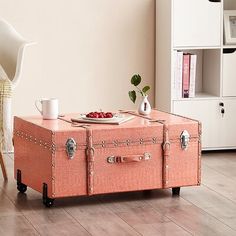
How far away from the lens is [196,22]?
5.33 meters

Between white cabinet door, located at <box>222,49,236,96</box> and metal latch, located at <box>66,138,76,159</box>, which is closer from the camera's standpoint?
metal latch, located at <box>66,138,76,159</box>

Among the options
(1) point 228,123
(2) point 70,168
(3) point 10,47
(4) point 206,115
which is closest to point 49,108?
(2) point 70,168

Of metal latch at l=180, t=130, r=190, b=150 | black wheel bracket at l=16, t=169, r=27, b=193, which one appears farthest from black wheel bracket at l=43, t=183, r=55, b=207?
metal latch at l=180, t=130, r=190, b=150

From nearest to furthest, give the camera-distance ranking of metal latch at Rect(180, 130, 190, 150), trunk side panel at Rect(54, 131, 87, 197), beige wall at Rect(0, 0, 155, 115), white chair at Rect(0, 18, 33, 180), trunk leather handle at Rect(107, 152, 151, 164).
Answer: trunk side panel at Rect(54, 131, 87, 197)
trunk leather handle at Rect(107, 152, 151, 164)
metal latch at Rect(180, 130, 190, 150)
white chair at Rect(0, 18, 33, 180)
beige wall at Rect(0, 0, 155, 115)

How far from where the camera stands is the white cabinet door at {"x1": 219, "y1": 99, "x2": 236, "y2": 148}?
5.44m

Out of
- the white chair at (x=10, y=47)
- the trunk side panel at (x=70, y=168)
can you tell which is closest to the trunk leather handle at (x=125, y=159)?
the trunk side panel at (x=70, y=168)

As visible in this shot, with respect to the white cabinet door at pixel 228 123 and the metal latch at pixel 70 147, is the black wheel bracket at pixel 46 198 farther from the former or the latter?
the white cabinet door at pixel 228 123

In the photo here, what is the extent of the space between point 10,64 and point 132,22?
0.99m

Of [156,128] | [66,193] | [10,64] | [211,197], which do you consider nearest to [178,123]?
[156,128]

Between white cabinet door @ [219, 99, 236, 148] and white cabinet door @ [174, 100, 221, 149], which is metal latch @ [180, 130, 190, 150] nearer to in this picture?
white cabinet door @ [174, 100, 221, 149]

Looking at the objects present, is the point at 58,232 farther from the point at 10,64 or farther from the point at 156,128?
the point at 10,64

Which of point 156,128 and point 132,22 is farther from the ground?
point 132,22

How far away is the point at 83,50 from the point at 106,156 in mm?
1637

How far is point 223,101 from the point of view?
543 cm
